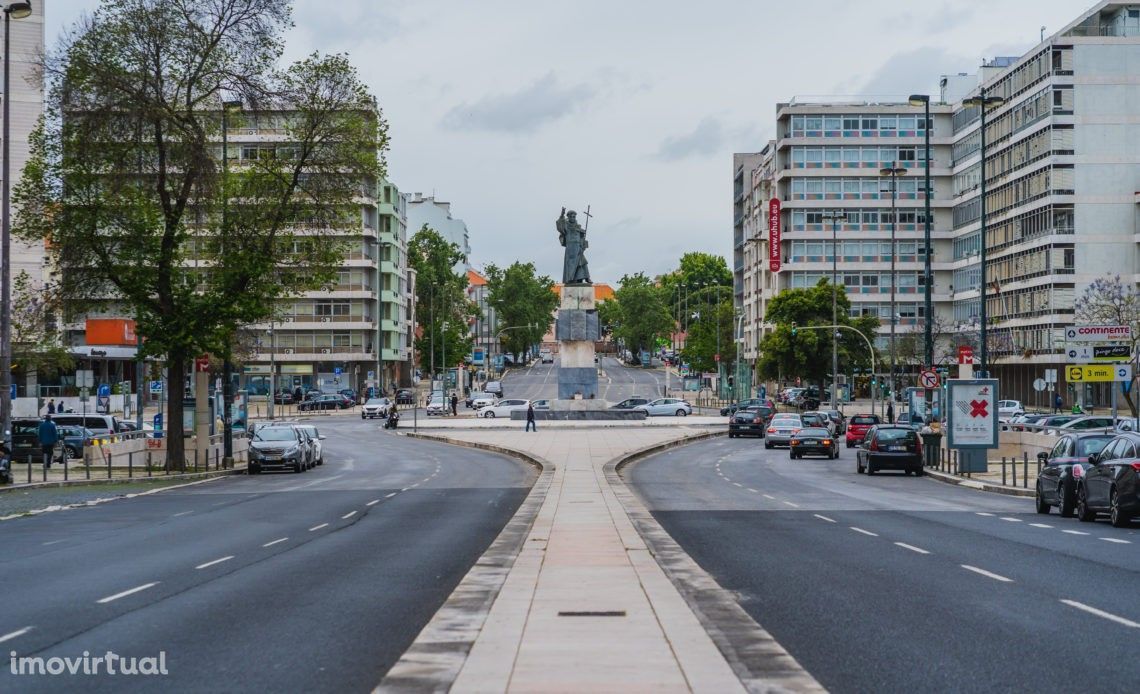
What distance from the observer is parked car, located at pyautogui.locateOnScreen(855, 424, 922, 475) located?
41531mm

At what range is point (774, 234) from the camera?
117m

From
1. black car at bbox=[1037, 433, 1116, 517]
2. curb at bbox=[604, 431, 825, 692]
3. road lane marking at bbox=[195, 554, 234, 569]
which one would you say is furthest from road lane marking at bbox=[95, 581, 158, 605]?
Result: black car at bbox=[1037, 433, 1116, 517]

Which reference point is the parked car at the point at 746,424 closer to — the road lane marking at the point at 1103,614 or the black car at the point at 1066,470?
the black car at the point at 1066,470

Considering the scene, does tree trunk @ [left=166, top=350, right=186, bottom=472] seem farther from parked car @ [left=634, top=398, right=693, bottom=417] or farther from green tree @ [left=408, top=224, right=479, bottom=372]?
green tree @ [left=408, top=224, right=479, bottom=372]

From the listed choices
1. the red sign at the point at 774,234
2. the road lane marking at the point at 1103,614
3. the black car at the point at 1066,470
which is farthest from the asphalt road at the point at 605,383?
the road lane marking at the point at 1103,614

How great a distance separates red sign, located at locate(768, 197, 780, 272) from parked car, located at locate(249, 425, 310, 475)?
249 feet

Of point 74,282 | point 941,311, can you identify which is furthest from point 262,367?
point 74,282

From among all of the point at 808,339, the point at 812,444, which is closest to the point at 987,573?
the point at 812,444

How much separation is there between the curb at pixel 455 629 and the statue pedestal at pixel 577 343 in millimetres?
64907

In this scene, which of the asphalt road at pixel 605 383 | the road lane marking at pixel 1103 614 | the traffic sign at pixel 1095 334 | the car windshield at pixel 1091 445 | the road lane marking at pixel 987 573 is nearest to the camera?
the road lane marking at pixel 1103 614

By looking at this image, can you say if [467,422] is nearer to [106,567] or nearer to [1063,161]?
[1063,161]

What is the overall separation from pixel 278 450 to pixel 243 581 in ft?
96.0

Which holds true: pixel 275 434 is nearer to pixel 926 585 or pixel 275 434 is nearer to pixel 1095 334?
pixel 1095 334

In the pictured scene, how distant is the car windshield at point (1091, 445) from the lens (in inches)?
1027
